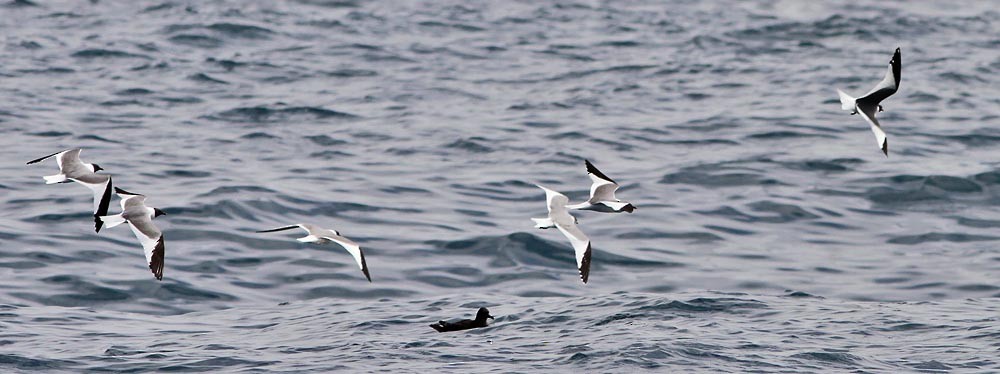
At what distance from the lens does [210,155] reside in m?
20.0

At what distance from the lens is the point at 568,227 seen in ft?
41.7

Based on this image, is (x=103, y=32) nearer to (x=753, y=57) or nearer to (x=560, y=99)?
(x=560, y=99)

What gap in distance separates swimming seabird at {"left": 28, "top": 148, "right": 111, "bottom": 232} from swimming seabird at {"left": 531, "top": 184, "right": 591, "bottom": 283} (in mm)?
3428

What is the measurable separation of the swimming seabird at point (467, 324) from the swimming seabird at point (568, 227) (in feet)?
3.02

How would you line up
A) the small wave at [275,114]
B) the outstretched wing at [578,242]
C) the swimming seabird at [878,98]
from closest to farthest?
the outstretched wing at [578,242]
the swimming seabird at [878,98]
the small wave at [275,114]

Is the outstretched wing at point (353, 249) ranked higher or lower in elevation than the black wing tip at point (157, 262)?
higher

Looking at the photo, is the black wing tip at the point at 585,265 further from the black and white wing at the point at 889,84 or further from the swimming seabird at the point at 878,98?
the black and white wing at the point at 889,84

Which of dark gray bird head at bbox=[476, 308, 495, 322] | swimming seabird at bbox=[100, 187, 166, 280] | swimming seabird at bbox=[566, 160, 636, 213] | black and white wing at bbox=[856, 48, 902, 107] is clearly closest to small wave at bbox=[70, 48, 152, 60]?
swimming seabird at bbox=[100, 187, 166, 280]

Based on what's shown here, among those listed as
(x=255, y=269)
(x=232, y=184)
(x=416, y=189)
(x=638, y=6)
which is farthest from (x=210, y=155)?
(x=638, y=6)

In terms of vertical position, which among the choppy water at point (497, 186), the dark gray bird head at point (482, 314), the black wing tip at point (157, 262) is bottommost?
the choppy water at point (497, 186)

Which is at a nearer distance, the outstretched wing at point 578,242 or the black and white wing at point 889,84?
the outstretched wing at point 578,242

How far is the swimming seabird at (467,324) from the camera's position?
1283cm

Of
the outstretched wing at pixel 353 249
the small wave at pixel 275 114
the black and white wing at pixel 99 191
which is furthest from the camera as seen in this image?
the small wave at pixel 275 114

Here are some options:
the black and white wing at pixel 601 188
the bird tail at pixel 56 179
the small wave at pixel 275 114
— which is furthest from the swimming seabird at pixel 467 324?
the small wave at pixel 275 114
